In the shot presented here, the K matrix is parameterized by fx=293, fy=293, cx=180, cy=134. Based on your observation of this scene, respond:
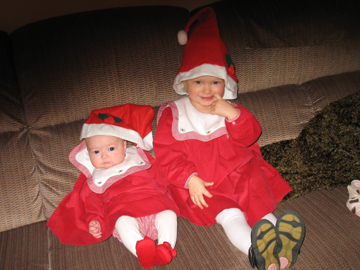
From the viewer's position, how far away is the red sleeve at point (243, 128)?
4.06 ft

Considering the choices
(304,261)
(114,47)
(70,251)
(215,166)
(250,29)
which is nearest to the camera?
(304,261)

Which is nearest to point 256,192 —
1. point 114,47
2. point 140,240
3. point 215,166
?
point 215,166

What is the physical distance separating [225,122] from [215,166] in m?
0.21

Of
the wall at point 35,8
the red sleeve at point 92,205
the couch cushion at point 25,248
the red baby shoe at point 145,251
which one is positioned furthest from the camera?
the wall at point 35,8

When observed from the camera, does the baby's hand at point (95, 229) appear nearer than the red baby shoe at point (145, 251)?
No

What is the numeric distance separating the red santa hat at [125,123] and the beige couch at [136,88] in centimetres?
7

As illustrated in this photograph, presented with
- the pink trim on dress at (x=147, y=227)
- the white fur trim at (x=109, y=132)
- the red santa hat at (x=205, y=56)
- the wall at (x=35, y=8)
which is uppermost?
the wall at (x=35, y=8)

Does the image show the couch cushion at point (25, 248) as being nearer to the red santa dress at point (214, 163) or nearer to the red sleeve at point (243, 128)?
the red santa dress at point (214, 163)

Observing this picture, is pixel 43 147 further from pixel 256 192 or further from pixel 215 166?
pixel 256 192

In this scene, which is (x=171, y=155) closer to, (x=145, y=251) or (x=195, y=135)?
(x=195, y=135)

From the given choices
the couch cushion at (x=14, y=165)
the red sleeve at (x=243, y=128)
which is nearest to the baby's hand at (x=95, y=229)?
the couch cushion at (x=14, y=165)

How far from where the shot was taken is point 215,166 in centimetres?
133

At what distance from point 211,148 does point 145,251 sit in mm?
537

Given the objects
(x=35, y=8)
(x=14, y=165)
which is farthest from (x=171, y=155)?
(x=35, y=8)
